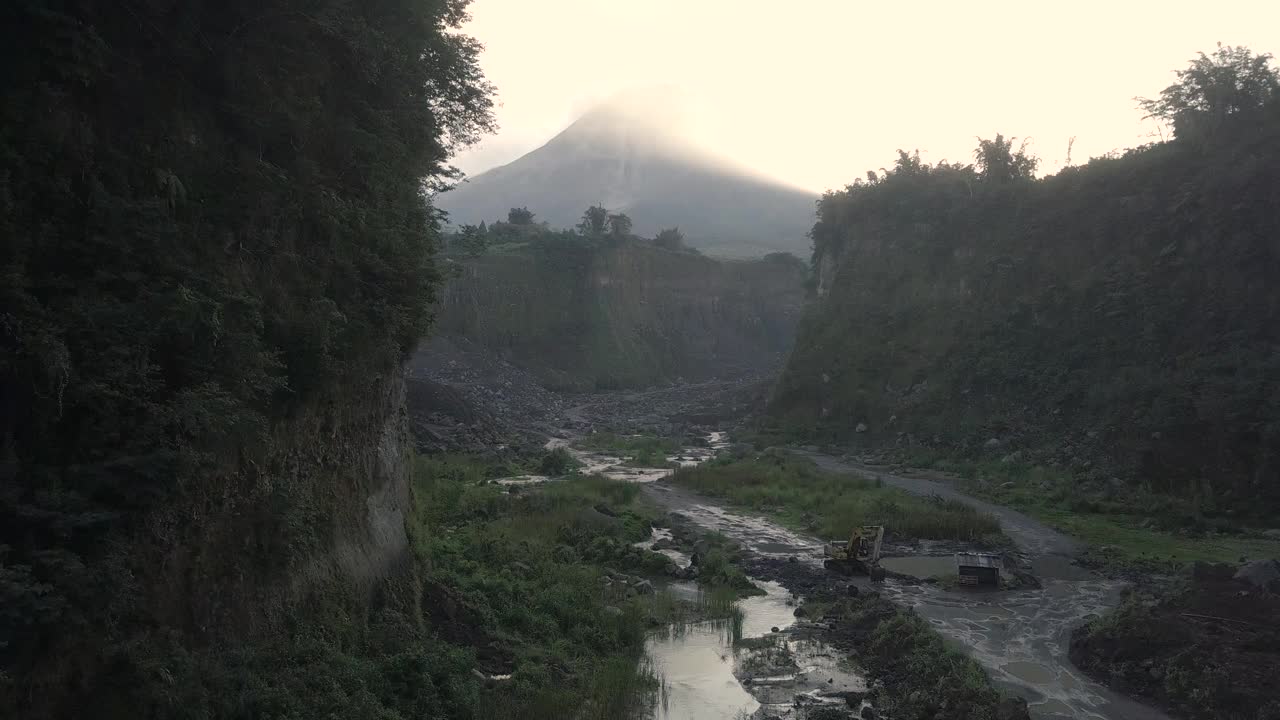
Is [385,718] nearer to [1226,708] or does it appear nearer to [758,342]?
[1226,708]

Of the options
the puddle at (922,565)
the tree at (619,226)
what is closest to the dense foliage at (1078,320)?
the puddle at (922,565)

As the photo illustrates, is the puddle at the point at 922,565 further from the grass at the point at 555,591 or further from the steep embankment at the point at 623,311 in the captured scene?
the steep embankment at the point at 623,311

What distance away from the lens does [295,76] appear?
38.4ft

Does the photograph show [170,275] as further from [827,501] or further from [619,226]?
[619,226]

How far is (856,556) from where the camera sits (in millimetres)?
22406

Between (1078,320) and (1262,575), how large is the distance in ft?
98.2

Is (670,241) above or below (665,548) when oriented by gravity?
above

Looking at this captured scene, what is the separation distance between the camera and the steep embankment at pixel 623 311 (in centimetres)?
8431

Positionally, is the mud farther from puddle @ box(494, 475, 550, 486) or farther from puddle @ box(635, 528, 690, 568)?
puddle @ box(494, 475, 550, 486)

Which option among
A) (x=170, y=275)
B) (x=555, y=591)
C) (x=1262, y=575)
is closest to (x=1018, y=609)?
(x=1262, y=575)

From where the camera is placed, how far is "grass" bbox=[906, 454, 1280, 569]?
22953 mm

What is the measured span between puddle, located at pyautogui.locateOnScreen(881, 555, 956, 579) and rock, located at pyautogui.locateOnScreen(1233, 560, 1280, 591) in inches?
266

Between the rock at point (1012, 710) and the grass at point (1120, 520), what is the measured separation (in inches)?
488

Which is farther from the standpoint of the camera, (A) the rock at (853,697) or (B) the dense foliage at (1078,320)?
(B) the dense foliage at (1078,320)
